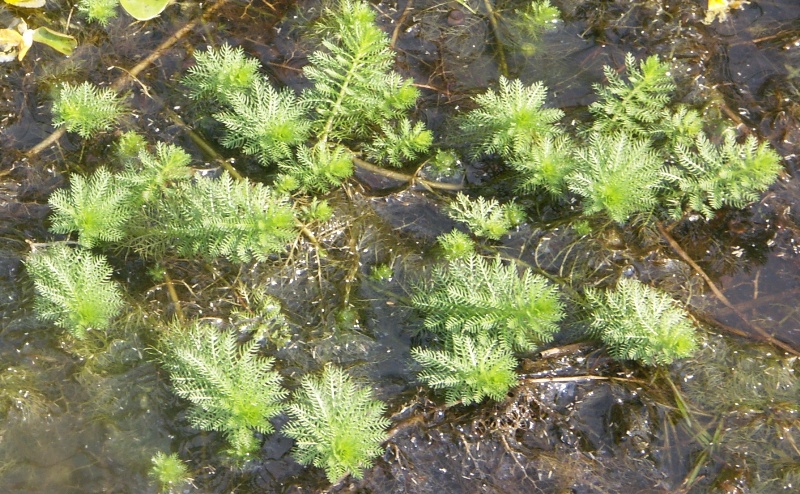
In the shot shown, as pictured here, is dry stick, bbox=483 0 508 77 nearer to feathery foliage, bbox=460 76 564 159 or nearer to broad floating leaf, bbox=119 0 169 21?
feathery foliage, bbox=460 76 564 159

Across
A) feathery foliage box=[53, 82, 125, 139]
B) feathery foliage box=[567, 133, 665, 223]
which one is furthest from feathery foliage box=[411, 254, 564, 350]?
feathery foliage box=[53, 82, 125, 139]

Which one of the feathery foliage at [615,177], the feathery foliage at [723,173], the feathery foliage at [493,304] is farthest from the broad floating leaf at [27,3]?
the feathery foliage at [723,173]

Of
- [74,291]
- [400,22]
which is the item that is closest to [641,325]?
[400,22]

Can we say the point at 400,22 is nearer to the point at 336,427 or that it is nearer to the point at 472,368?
the point at 472,368

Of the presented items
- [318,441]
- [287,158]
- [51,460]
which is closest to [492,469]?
[318,441]

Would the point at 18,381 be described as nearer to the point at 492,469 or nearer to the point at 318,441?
the point at 318,441
